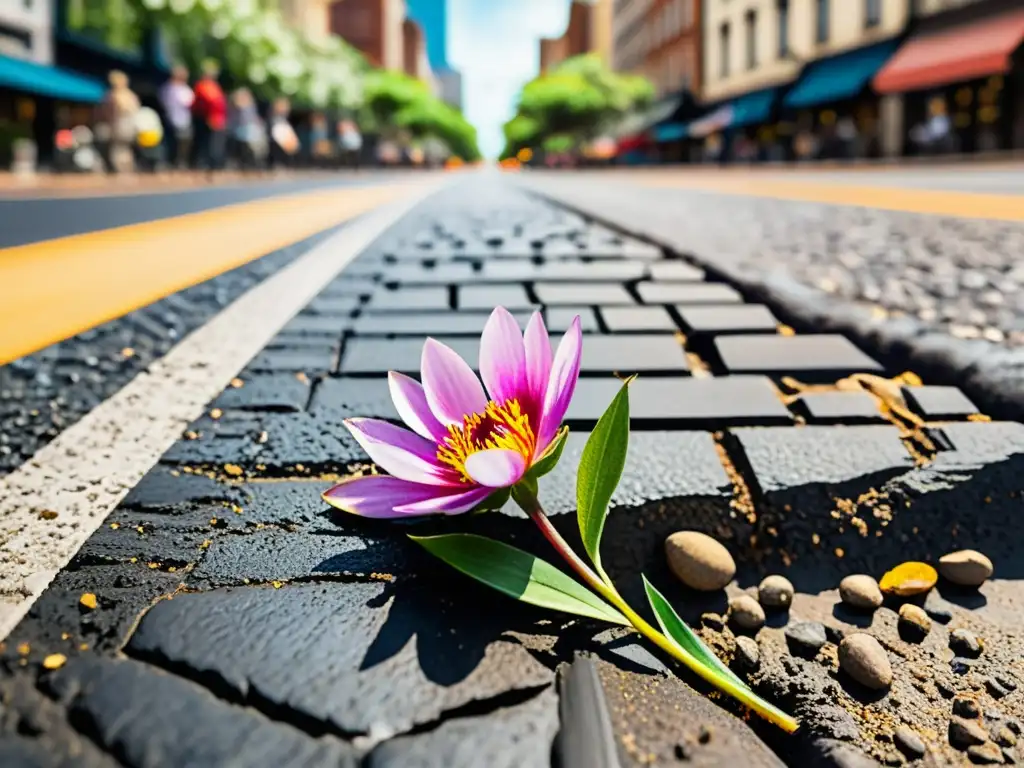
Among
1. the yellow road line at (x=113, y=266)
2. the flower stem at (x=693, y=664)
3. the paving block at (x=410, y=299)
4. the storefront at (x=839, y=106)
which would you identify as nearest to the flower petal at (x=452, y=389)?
the flower stem at (x=693, y=664)

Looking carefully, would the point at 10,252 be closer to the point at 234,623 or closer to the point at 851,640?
the point at 234,623

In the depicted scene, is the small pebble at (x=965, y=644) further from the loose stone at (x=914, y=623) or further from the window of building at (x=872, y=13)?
the window of building at (x=872, y=13)

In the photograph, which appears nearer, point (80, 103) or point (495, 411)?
point (495, 411)

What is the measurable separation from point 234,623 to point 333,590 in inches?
5.8

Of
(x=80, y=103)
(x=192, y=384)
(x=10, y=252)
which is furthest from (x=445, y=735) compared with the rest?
(x=80, y=103)

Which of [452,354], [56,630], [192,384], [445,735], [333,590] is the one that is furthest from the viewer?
[192,384]

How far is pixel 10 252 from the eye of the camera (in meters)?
4.78

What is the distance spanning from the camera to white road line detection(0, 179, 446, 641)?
1260 millimetres

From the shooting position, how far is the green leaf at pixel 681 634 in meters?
1.14

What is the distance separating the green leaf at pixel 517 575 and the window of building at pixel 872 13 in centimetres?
2969

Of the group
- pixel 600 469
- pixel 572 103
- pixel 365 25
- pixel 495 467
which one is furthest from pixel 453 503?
pixel 365 25

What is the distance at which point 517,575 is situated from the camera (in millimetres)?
1162

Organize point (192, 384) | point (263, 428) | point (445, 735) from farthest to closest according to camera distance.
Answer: point (192, 384)
point (263, 428)
point (445, 735)

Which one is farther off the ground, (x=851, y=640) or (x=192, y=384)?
(x=192, y=384)
